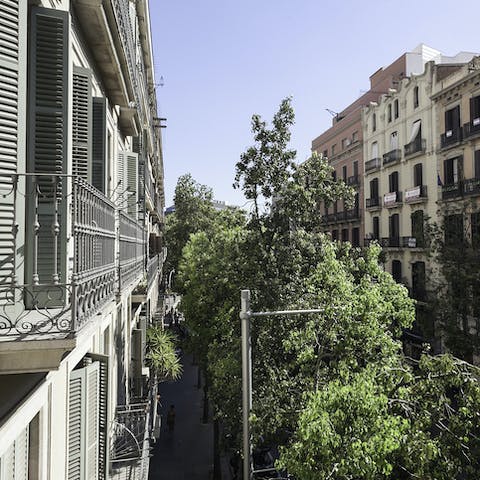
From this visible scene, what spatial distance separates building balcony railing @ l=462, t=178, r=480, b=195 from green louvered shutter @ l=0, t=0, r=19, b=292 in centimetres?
2461

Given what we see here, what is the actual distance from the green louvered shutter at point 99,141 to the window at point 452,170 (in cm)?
2354

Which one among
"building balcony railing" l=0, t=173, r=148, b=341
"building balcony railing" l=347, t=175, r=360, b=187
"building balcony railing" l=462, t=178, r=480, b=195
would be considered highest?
"building balcony railing" l=347, t=175, r=360, b=187

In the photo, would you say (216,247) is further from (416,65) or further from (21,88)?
(416,65)

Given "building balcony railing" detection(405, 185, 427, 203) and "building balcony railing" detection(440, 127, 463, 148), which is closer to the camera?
"building balcony railing" detection(440, 127, 463, 148)

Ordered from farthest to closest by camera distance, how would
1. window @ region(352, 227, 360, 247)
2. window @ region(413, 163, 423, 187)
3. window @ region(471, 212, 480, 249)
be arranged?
window @ region(352, 227, 360, 247) < window @ region(413, 163, 423, 187) < window @ region(471, 212, 480, 249)

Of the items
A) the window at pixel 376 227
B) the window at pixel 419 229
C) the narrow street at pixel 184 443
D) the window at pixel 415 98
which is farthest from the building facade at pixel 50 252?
the window at pixel 376 227

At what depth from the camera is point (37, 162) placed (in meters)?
4.68

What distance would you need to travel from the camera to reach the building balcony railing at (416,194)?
28812 mm

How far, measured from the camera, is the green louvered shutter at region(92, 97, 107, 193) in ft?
26.0

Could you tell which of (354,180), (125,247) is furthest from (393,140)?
(125,247)

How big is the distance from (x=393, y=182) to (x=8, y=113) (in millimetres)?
32027

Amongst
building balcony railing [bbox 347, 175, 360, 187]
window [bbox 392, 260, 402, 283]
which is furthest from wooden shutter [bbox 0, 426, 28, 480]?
building balcony railing [bbox 347, 175, 360, 187]

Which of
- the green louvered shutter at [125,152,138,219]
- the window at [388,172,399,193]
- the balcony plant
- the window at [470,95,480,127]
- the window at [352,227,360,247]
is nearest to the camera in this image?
the green louvered shutter at [125,152,138,219]

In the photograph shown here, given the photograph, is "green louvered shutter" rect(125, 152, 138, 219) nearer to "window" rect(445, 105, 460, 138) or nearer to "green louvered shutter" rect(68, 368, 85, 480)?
"green louvered shutter" rect(68, 368, 85, 480)
